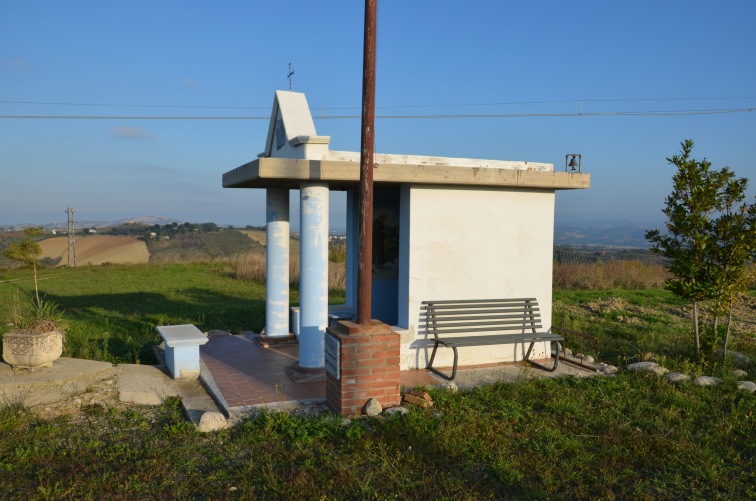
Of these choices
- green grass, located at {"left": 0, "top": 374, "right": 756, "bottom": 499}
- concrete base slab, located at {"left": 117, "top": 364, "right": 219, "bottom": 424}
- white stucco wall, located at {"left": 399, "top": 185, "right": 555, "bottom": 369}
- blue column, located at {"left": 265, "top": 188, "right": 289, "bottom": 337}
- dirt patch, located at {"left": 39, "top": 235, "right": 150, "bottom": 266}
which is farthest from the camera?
dirt patch, located at {"left": 39, "top": 235, "right": 150, "bottom": 266}

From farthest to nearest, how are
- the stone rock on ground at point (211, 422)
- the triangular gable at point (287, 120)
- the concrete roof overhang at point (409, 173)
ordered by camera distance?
the triangular gable at point (287, 120), the concrete roof overhang at point (409, 173), the stone rock on ground at point (211, 422)

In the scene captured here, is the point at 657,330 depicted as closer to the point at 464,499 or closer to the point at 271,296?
the point at 271,296

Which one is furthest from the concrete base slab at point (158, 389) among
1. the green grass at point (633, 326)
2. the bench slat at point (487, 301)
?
the green grass at point (633, 326)

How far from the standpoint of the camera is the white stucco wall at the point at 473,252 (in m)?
7.56

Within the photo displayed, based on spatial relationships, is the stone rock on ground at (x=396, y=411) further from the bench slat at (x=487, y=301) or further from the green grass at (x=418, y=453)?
the bench slat at (x=487, y=301)

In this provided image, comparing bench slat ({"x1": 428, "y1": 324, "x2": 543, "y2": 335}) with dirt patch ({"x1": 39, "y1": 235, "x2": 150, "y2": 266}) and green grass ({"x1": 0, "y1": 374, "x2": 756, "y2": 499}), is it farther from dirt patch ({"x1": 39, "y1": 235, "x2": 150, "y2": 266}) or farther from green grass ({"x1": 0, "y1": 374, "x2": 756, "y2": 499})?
dirt patch ({"x1": 39, "y1": 235, "x2": 150, "y2": 266})

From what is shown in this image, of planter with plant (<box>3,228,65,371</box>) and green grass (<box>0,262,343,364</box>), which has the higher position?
planter with plant (<box>3,228,65,371</box>)

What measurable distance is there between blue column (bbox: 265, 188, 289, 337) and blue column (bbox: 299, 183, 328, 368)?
1846mm

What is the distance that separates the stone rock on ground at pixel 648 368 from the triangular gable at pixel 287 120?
551 cm

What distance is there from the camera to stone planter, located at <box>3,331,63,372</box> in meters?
6.48

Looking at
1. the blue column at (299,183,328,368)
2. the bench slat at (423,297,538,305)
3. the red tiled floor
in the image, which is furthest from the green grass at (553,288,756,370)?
the blue column at (299,183,328,368)

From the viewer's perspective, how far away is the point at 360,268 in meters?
5.71

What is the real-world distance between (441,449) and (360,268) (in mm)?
1898

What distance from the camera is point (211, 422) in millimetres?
5453
